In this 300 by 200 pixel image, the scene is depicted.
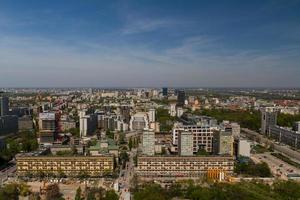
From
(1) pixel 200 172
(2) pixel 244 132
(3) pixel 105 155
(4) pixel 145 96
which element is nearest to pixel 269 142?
(2) pixel 244 132

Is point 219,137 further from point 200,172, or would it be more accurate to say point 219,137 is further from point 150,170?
point 150,170

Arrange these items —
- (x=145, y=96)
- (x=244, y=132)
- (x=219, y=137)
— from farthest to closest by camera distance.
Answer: (x=145, y=96), (x=244, y=132), (x=219, y=137)

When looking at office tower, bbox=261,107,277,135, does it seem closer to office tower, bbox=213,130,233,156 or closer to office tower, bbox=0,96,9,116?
office tower, bbox=213,130,233,156

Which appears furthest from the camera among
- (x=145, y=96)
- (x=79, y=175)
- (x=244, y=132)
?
(x=145, y=96)

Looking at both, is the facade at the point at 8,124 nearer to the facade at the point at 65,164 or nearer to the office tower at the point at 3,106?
the office tower at the point at 3,106

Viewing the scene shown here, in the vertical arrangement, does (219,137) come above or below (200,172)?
above

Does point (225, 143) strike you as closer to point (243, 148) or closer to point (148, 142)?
point (243, 148)

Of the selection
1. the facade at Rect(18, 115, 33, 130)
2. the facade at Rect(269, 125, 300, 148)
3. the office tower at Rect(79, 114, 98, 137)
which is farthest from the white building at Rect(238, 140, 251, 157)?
the facade at Rect(18, 115, 33, 130)
